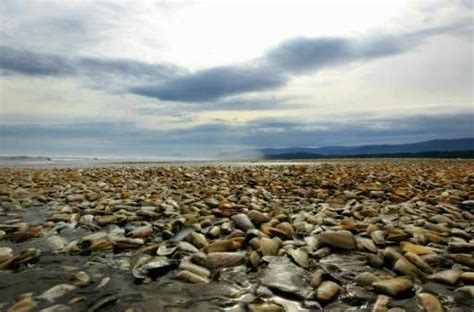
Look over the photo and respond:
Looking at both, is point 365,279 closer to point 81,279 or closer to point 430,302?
point 430,302

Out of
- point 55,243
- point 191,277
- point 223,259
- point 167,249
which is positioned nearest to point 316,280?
point 223,259

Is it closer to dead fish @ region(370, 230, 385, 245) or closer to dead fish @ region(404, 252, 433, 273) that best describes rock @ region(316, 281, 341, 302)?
dead fish @ region(404, 252, 433, 273)

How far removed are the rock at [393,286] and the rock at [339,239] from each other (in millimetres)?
1204

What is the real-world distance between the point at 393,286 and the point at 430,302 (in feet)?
1.09

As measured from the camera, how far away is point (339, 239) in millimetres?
5164

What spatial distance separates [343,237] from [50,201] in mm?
7251

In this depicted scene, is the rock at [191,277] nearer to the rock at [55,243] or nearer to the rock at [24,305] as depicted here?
the rock at [24,305]

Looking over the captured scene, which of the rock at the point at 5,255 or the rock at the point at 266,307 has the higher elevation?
the rock at the point at 5,255

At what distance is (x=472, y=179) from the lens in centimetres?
1295

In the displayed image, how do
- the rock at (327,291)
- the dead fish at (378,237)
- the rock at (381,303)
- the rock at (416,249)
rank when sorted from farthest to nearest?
the dead fish at (378,237)
the rock at (416,249)
the rock at (327,291)
the rock at (381,303)

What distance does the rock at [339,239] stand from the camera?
5.10 meters

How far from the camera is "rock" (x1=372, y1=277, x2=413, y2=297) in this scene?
3.74m

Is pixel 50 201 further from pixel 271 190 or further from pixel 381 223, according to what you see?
pixel 381 223

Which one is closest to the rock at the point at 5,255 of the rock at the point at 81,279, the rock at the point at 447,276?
the rock at the point at 81,279
